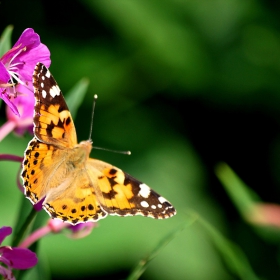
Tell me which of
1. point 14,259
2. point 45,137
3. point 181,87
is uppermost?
point 45,137

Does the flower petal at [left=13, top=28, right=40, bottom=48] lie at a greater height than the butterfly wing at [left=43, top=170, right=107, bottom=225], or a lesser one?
greater

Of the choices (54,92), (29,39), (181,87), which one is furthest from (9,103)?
(181,87)

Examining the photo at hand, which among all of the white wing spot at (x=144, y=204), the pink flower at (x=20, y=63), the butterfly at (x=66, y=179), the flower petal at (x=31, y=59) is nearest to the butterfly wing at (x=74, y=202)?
the butterfly at (x=66, y=179)

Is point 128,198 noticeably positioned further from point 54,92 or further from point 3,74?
point 3,74

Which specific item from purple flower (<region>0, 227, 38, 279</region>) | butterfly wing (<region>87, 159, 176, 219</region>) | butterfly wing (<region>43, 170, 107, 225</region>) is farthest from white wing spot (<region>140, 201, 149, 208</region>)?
purple flower (<region>0, 227, 38, 279</region>)

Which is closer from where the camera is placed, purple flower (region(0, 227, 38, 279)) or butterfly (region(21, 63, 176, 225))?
purple flower (region(0, 227, 38, 279))

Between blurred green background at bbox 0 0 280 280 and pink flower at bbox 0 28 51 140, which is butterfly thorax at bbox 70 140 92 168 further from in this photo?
blurred green background at bbox 0 0 280 280

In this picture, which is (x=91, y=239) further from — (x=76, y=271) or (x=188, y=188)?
(x=188, y=188)
